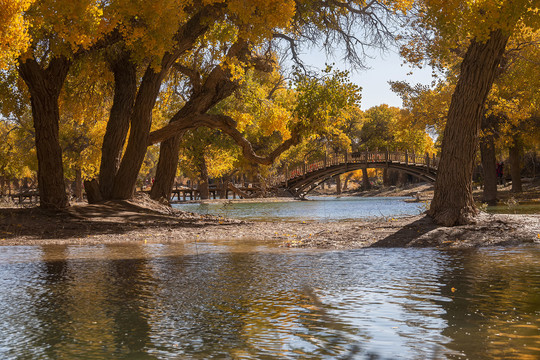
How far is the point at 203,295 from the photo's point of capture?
6883mm

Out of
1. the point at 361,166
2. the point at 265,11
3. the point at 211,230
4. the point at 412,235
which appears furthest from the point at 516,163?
the point at 412,235

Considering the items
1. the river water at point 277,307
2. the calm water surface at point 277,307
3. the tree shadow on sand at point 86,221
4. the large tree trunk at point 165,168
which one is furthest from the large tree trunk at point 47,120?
the calm water surface at point 277,307

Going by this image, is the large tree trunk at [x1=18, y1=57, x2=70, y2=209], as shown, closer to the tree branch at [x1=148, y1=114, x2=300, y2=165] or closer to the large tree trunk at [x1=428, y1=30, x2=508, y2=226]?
the tree branch at [x1=148, y1=114, x2=300, y2=165]

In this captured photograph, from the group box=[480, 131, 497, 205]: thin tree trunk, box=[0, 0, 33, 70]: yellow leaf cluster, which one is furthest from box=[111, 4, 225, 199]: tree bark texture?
box=[480, 131, 497, 205]: thin tree trunk

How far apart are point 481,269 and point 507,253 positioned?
2055mm

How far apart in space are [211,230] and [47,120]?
5.75 metres

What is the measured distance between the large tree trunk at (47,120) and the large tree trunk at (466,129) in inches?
424

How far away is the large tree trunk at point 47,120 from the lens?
16.9m

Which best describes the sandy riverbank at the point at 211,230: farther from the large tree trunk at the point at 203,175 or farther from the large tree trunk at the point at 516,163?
the large tree trunk at the point at 203,175

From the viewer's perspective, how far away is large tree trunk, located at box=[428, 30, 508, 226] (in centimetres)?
1302

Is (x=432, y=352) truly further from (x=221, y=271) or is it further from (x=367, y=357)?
(x=221, y=271)

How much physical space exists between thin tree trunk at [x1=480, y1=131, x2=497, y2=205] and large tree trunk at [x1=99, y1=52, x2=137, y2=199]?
2085cm

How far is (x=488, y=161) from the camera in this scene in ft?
111

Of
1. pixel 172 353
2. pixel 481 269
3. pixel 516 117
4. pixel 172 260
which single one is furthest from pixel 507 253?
pixel 516 117
